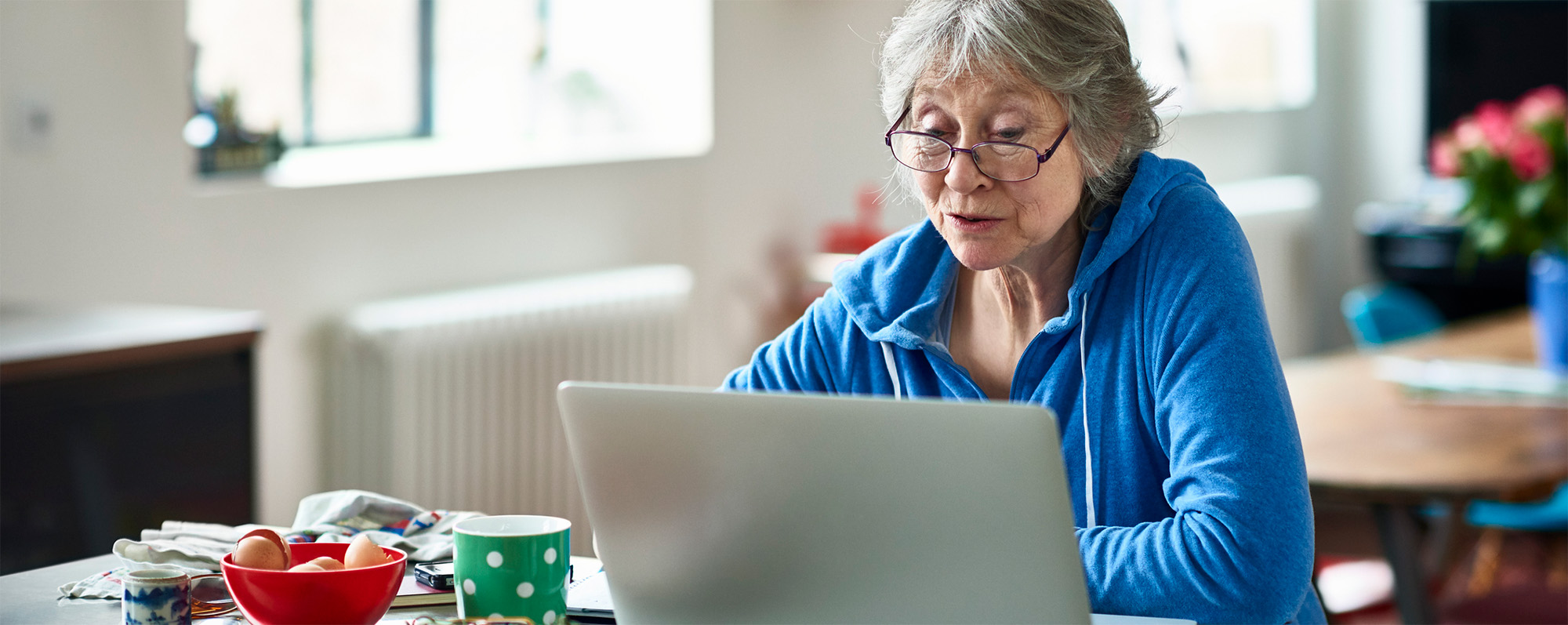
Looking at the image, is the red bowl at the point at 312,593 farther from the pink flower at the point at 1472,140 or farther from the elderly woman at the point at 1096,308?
the pink flower at the point at 1472,140

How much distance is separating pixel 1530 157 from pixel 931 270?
77.2 inches

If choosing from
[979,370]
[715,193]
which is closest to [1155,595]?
[979,370]

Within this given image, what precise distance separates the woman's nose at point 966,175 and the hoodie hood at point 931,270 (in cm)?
13

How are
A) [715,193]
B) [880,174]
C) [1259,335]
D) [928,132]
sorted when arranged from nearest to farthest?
1. [1259,335]
2. [928,132]
3. [715,193]
4. [880,174]

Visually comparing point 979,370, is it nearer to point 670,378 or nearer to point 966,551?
point 966,551

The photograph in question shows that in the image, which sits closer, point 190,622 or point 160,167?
point 190,622

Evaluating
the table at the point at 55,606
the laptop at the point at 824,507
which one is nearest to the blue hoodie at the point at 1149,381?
the laptop at the point at 824,507

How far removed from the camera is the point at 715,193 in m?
3.82

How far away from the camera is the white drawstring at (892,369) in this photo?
1.58 metres

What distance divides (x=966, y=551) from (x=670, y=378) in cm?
264

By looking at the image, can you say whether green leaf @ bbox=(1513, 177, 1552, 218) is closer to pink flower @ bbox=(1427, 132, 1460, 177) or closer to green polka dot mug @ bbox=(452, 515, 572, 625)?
pink flower @ bbox=(1427, 132, 1460, 177)

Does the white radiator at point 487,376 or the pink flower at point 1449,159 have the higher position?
the pink flower at point 1449,159

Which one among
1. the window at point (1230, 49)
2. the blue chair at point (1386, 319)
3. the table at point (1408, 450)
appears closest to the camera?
the table at point (1408, 450)

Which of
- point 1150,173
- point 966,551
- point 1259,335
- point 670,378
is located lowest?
point 670,378
